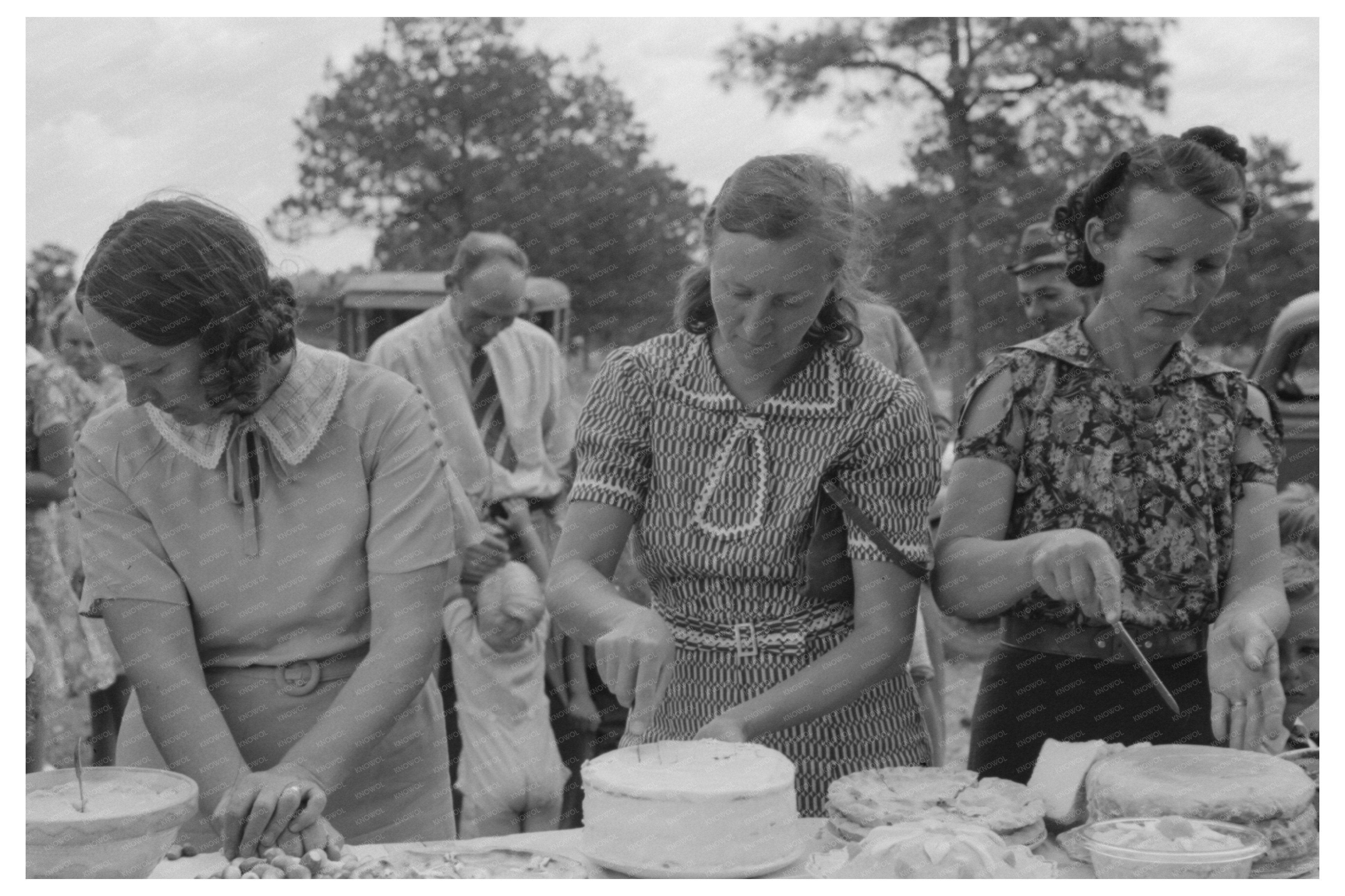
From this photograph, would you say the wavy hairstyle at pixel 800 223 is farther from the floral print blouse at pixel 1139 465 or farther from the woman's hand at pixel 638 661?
the woman's hand at pixel 638 661

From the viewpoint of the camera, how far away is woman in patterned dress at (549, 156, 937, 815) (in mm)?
2078

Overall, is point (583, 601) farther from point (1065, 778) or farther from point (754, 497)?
point (1065, 778)

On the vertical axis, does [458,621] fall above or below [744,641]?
below

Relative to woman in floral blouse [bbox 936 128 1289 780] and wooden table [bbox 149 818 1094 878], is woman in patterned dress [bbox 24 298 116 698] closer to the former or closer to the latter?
wooden table [bbox 149 818 1094 878]

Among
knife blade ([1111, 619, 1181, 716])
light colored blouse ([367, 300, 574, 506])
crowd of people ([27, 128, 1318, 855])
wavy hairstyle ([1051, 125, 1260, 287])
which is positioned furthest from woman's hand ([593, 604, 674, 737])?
light colored blouse ([367, 300, 574, 506])

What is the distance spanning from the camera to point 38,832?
170 cm

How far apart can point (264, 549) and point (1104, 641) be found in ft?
4.73

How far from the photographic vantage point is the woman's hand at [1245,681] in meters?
2.03

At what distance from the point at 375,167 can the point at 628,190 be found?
2816 mm

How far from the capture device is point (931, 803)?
197 centimetres

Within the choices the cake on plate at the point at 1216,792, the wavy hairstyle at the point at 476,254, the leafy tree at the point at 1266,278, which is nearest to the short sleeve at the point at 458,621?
the wavy hairstyle at the point at 476,254

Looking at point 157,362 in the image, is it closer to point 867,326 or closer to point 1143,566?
point 1143,566

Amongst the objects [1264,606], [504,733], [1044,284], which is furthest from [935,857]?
[1044,284]

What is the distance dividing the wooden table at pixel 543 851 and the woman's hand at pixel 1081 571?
0.36m
